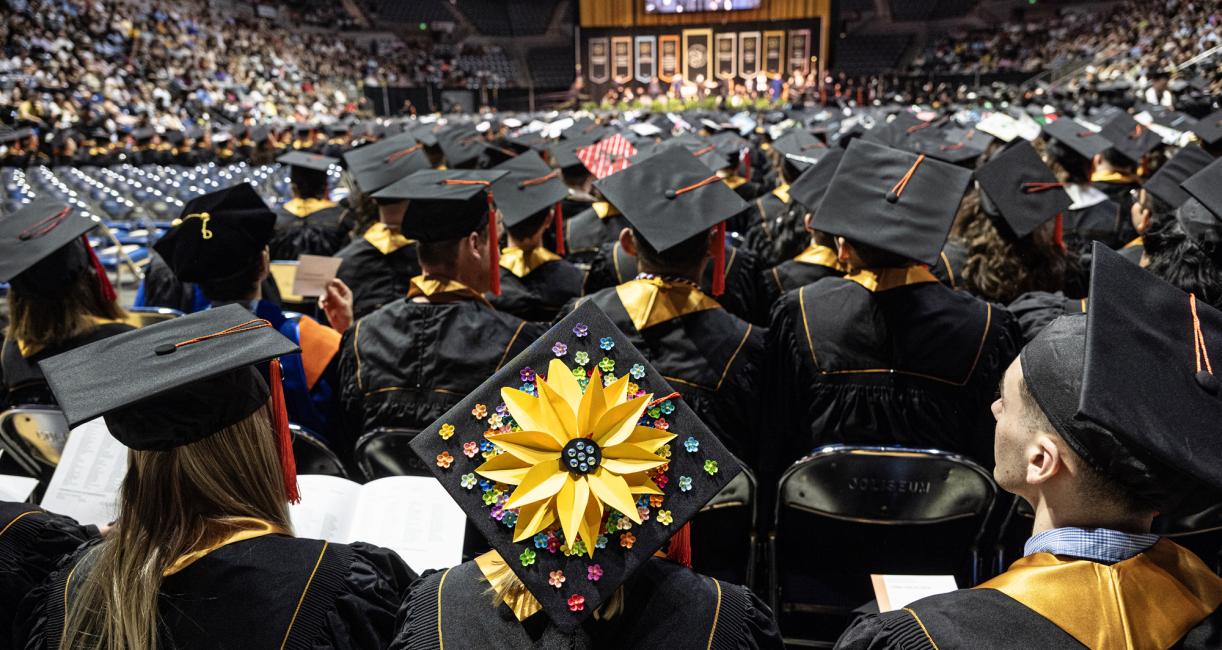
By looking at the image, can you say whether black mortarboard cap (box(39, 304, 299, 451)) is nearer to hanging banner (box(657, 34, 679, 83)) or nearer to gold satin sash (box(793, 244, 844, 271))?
gold satin sash (box(793, 244, 844, 271))

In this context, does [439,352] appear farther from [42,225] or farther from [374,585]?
[42,225]

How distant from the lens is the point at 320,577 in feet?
4.56

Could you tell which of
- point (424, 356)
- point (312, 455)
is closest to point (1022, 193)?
point (424, 356)

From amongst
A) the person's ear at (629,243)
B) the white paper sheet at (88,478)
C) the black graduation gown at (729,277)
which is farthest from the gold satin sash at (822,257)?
the white paper sheet at (88,478)

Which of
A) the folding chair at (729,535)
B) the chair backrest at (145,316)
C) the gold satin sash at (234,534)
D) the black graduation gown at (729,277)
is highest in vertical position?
the gold satin sash at (234,534)

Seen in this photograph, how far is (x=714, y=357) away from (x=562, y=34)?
111 feet

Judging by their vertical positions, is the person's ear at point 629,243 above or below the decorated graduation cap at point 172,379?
below

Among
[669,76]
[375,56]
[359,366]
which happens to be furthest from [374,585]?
[375,56]

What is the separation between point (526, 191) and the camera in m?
4.07

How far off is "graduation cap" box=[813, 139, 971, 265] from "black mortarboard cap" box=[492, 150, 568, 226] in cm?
170

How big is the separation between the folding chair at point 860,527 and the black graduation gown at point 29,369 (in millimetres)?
2505

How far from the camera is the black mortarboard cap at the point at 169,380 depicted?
1.33 m

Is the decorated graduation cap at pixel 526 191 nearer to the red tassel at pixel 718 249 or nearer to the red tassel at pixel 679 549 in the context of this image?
the red tassel at pixel 718 249

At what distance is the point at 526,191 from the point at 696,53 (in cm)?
2846
